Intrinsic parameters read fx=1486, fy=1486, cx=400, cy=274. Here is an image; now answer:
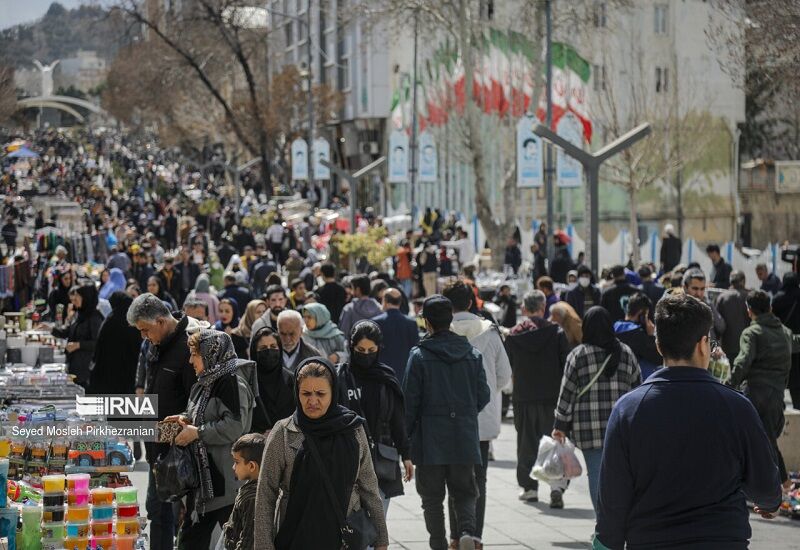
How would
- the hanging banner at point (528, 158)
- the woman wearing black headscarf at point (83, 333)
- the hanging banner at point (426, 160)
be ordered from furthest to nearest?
1. the hanging banner at point (426, 160)
2. the hanging banner at point (528, 158)
3. the woman wearing black headscarf at point (83, 333)

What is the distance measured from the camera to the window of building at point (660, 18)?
53.9 meters

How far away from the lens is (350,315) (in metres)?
13.0

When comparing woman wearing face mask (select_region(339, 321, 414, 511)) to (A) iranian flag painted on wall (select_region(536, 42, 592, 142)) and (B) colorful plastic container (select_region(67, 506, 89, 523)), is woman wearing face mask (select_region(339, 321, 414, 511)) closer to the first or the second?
(B) colorful plastic container (select_region(67, 506, 89, 523))

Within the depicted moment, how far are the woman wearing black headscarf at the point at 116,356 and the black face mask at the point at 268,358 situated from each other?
3063mm

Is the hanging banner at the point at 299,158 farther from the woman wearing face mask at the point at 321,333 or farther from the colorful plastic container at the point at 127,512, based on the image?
the colorful plastic container at the point at 127,512

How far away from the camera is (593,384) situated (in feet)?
30.2

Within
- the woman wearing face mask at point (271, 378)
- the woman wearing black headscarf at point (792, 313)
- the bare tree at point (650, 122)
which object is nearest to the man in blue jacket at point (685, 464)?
the woman wearing face mask at point (271, 378)

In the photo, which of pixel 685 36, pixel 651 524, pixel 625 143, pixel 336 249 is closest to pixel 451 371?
pixel 651 524

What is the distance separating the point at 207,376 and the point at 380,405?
4.02ft

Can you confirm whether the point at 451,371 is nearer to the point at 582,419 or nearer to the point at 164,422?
the point at 582,419

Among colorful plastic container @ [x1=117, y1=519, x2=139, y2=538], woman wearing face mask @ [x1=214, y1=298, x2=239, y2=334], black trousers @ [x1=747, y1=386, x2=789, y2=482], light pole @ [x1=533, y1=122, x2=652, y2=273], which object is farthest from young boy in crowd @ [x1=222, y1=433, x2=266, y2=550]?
light pole @ [x1=533, y1=122, x2=652, y2=273]

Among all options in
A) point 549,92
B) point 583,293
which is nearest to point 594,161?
point 583,293

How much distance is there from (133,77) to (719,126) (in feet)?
124

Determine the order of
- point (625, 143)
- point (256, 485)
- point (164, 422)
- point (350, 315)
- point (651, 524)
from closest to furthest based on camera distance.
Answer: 1. point (651, 524)
2. point (256, 485)
3. point (164, 422)
4. point (350, 315)
5. point (625, 143)
